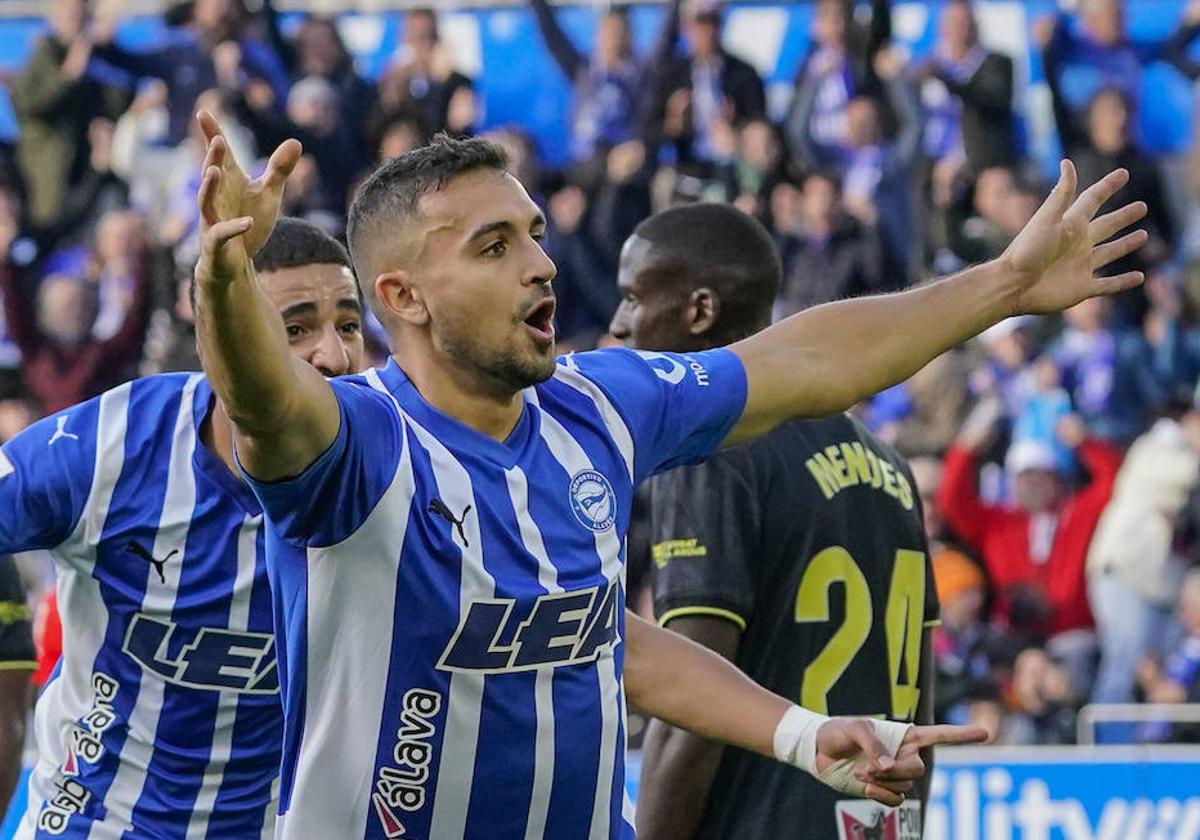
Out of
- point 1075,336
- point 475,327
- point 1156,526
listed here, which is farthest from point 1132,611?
point 475,327

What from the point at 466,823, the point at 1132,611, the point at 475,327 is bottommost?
the point at 466,823

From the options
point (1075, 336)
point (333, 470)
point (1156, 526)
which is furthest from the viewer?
point (1075, 336)

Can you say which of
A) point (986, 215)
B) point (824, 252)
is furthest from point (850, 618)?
point (986, 215)

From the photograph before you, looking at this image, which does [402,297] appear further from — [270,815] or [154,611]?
[270,815]

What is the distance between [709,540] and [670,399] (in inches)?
35.3

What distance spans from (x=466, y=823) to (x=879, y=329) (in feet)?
4.80

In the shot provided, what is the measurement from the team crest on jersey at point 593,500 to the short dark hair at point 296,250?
1389 millimetres

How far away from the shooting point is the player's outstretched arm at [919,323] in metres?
4.80

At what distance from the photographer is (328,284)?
221 inches

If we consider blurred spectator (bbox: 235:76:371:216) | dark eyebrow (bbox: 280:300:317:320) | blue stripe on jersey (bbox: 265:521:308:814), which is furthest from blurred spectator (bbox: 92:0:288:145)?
blue stripe on jersey (bbox: 265:521:308:814)

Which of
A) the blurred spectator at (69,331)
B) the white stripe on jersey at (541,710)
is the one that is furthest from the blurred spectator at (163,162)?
the white stripe on jersey at (541,710)

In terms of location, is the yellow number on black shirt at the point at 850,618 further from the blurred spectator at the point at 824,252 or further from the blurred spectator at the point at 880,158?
the blurred spectator at the point at 880,158

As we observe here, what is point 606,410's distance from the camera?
468cm

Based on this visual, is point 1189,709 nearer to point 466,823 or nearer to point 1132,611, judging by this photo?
point 1132,611
